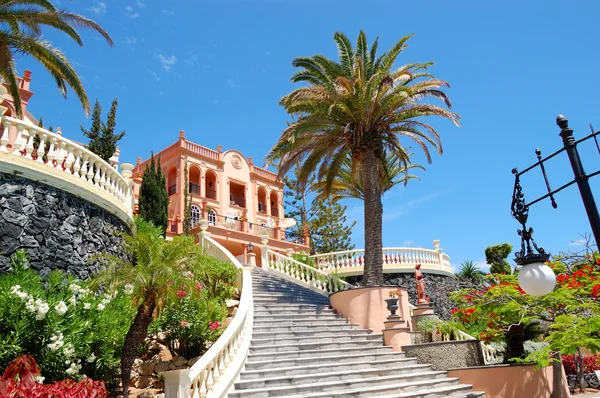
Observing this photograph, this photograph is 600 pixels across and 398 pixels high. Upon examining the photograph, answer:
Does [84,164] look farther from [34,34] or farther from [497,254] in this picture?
[497,254]

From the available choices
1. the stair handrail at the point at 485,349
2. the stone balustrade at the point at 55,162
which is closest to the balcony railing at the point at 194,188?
the stone balustrade at the point at 55,162

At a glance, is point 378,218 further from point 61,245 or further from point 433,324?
point 61,245

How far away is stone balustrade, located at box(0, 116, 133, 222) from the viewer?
33.6 ft

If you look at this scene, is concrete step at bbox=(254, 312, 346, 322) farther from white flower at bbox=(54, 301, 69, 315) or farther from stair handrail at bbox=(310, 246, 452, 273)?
stair handrail at bbox=(310, 246, 452, 273)

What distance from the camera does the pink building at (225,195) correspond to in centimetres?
2770

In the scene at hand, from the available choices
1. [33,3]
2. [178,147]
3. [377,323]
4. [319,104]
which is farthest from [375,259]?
[178,147]

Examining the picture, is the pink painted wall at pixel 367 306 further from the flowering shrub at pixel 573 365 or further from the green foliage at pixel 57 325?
the green foliage at pixel 57 325

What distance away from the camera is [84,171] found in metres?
11.8

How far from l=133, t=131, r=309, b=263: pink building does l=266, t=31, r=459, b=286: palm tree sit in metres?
9.56

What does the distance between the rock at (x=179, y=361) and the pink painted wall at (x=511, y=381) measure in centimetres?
691

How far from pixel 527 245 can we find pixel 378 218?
13112 millimetres

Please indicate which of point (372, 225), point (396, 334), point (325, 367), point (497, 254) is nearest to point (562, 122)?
point (325, 367)

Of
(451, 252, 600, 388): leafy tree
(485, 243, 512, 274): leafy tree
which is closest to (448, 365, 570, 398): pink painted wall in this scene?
(451, 252, 600, 388): leafy tree

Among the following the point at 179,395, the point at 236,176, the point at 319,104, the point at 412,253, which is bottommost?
the point at 179,395
